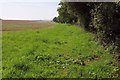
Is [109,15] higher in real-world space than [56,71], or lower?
higher

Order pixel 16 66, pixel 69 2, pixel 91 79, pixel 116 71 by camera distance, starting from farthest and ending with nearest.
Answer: pixel 69 2 < pixel 16 66 < pixel 116 71 < pixel 91 79

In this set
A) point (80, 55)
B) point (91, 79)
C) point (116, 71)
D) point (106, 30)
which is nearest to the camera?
point (91, 79)

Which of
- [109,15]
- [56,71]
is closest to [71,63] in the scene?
[56,71]

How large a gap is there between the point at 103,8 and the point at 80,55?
269 cm

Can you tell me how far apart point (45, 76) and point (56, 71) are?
2.61 feet

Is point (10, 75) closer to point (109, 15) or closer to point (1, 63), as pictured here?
point (1, 63)

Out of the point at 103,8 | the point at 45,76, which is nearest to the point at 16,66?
the point at 45,76

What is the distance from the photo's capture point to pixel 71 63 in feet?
37.3

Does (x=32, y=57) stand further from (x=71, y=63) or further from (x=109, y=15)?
(x=109, y=15)

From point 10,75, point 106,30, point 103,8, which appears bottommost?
point 10,75

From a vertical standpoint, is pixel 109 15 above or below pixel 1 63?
above

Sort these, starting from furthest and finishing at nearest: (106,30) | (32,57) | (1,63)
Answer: (106,30) → (32,57) → (1,63)

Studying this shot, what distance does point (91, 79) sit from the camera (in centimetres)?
883

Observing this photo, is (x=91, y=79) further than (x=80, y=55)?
No
